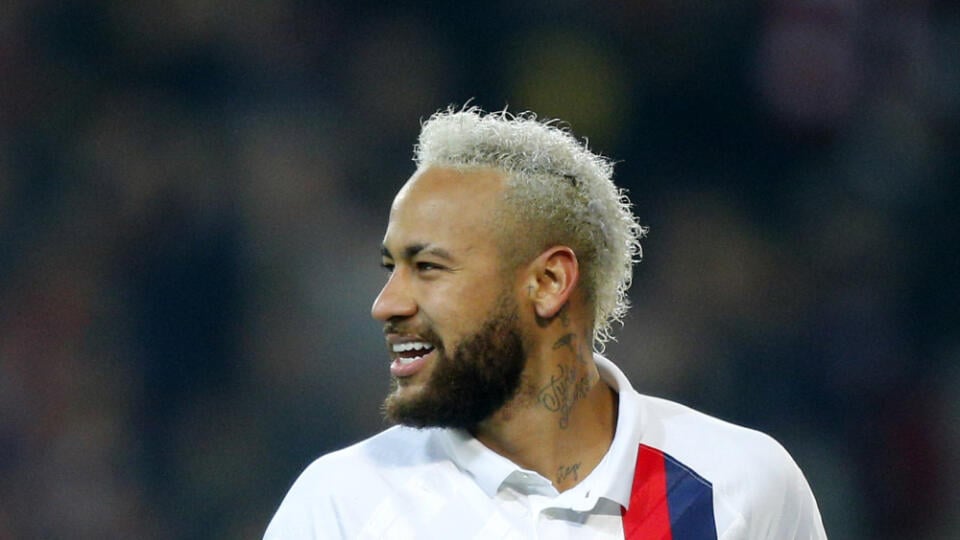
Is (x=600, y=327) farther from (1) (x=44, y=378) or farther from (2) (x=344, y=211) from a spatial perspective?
(1) (x=44, y=378)

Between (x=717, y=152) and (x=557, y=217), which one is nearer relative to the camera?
(x=557, y=217)

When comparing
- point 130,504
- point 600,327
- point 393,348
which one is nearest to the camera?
point 393,348

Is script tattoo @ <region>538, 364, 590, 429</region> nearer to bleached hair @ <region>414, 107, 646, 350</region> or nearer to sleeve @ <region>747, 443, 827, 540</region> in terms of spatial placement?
bleached hair @ <region>414, 107, 646, 350</region>

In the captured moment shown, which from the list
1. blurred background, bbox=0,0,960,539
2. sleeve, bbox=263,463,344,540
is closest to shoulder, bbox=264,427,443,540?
sleeve, bbox=263,463,344,540

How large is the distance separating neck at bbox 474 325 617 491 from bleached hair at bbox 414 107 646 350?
147 mm

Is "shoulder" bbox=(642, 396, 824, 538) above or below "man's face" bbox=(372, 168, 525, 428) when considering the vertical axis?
below

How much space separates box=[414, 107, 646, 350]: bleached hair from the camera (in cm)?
231

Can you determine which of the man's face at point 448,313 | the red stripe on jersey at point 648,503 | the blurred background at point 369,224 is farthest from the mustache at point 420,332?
the blurred background at point 369,224

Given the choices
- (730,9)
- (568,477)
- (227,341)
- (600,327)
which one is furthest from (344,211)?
(568,477)


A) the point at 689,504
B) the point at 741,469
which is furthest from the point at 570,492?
the point at 741,469

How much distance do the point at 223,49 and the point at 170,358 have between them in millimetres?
1042

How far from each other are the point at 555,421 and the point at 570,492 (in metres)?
0.16

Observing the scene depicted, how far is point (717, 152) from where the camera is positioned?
4.32 meters

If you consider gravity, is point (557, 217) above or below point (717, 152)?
below
